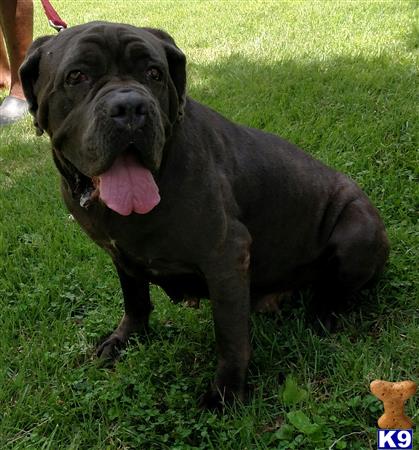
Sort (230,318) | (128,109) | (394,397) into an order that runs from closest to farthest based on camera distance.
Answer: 1. (394,397)
2. (128,109)
3. (230,318)

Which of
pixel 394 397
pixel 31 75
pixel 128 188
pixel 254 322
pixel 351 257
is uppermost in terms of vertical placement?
pixel 31 75

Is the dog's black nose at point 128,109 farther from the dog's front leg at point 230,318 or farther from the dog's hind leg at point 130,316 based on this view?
the dog's hind leg at point 130,316

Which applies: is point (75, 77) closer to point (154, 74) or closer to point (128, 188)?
point (154, 74)

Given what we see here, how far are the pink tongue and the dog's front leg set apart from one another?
421 millimetres

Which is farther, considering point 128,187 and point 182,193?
point 182,193

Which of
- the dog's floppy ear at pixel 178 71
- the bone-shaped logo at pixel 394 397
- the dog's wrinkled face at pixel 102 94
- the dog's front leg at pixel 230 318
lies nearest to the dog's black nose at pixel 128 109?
the dog's wrinkled face at pixel 102 94

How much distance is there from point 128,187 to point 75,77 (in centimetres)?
39

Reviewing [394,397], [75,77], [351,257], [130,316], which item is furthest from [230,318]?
[75,77]

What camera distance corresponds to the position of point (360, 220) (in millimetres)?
2994

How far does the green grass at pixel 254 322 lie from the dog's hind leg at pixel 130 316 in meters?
0.08

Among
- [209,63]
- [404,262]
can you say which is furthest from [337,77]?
[404,262]

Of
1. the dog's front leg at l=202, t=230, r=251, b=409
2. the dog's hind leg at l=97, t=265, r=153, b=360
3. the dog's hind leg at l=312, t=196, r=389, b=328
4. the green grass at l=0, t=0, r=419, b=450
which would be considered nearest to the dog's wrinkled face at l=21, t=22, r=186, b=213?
the dog's front leg at l=202, t=230, r=251, b=409

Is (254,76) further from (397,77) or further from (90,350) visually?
(90,350)

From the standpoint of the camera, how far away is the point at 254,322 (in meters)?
2.96
